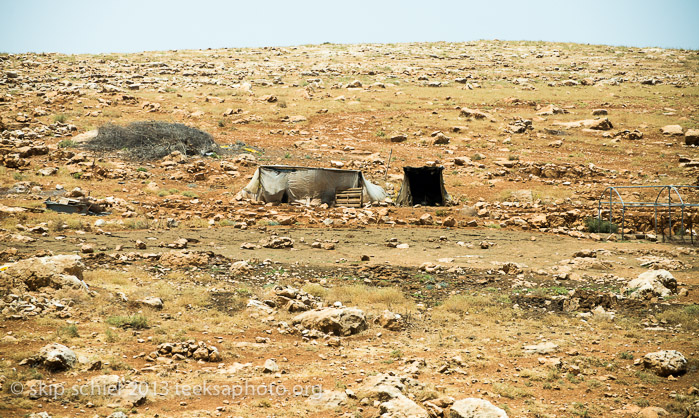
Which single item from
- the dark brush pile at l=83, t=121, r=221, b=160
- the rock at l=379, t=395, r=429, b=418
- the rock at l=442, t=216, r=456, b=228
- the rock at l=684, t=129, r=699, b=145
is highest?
the rock at l=684, t=129, r=699, b=145

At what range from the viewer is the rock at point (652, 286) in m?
9.29

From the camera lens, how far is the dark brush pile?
2341 cm

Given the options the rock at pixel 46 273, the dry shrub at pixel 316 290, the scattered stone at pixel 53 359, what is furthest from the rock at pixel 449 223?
the scattered stone at pixel 53 359

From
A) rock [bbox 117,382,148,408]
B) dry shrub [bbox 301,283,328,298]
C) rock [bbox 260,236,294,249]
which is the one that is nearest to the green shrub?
rock [bbox 117,382,148,408]

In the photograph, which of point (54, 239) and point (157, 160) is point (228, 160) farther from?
point (54, 239)

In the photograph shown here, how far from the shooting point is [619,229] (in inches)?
650

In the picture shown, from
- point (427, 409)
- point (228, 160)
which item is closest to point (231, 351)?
point (427, 409)

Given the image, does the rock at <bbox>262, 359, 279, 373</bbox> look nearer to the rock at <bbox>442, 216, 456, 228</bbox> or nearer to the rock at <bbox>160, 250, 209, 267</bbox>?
the rock at <bbox>160, 250, 209, 267</bbox>

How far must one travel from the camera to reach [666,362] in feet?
20.7

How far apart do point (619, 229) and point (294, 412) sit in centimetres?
1433

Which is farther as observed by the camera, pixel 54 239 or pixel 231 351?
pixel 54 239

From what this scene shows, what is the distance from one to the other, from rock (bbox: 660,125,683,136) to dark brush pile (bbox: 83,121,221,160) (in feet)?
74.9

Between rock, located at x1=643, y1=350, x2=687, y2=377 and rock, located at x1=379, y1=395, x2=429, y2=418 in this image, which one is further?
rock, located at x1=643, y1=350, x2=687, y2=377

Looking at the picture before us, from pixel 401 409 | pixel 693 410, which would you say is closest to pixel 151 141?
pixel 401 409
